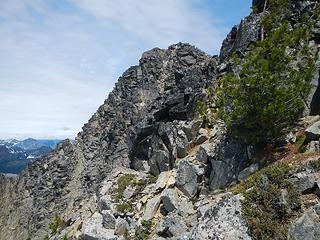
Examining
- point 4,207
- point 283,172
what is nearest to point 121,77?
point 4,207

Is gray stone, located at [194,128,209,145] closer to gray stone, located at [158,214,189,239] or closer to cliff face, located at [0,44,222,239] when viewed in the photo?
gray stone, located at [158,214,189,239]

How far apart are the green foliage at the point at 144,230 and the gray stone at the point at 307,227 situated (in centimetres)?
1196

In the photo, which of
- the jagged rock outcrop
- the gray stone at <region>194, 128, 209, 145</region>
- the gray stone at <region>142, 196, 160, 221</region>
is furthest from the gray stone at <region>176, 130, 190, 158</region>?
the jagged rock outcrop

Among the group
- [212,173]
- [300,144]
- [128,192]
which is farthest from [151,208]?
[300,144]

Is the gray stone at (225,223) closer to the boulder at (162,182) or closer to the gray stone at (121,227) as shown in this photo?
the gray stone at (121,227)

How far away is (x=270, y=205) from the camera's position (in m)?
19.4

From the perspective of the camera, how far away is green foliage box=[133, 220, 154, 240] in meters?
27.2

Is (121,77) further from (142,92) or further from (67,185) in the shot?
(67,185)

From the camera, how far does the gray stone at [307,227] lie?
1736 cm

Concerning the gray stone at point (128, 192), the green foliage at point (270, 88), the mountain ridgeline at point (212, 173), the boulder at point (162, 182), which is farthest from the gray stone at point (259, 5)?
the gray stone at point (128, 192)

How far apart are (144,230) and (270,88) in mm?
13375

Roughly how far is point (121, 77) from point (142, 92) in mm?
10731

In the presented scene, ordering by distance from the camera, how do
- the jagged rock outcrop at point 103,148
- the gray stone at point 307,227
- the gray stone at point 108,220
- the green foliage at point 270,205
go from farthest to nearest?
the jagged rock outcrop at point 103,148
the gray stone at point 108,220
the green foliage at point 270,205
the gray stone at point 307,227

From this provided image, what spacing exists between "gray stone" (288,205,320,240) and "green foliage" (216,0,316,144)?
7.64 m
